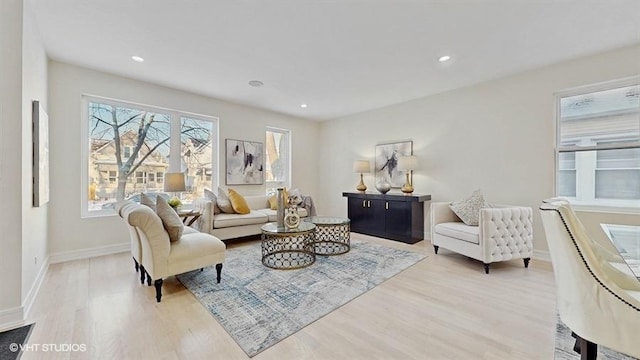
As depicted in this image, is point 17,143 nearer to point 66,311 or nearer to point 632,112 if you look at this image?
point 66,311

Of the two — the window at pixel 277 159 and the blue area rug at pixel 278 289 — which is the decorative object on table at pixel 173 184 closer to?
the blue area rug at pixel 278 289

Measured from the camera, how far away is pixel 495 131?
386 centimetres

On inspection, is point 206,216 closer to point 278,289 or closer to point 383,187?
point 278,289

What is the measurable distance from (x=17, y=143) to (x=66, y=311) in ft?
4.62

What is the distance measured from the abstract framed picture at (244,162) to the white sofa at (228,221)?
0.79 metres

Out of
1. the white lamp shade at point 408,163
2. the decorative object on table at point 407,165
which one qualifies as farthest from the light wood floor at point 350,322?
the white lamp shade at point 408,163

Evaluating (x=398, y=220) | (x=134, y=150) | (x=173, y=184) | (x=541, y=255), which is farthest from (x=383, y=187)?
(x=134, y=150)

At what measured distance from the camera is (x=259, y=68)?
341 centimetres

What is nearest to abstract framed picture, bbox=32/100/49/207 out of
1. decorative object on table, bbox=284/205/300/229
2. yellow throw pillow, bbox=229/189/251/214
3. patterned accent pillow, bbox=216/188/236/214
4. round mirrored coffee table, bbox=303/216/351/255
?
patterned accent pillow, bbox=216/188/236/214

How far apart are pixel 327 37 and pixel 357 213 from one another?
335 cm

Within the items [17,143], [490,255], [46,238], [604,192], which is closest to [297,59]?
[17,143]

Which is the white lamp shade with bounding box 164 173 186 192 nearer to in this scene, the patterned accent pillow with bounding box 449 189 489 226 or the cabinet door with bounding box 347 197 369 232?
the cabinet door with bounding box 347 197 369 232

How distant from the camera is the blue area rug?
6.25 feet

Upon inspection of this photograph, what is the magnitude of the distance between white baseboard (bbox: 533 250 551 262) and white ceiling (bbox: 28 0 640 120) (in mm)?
2477
